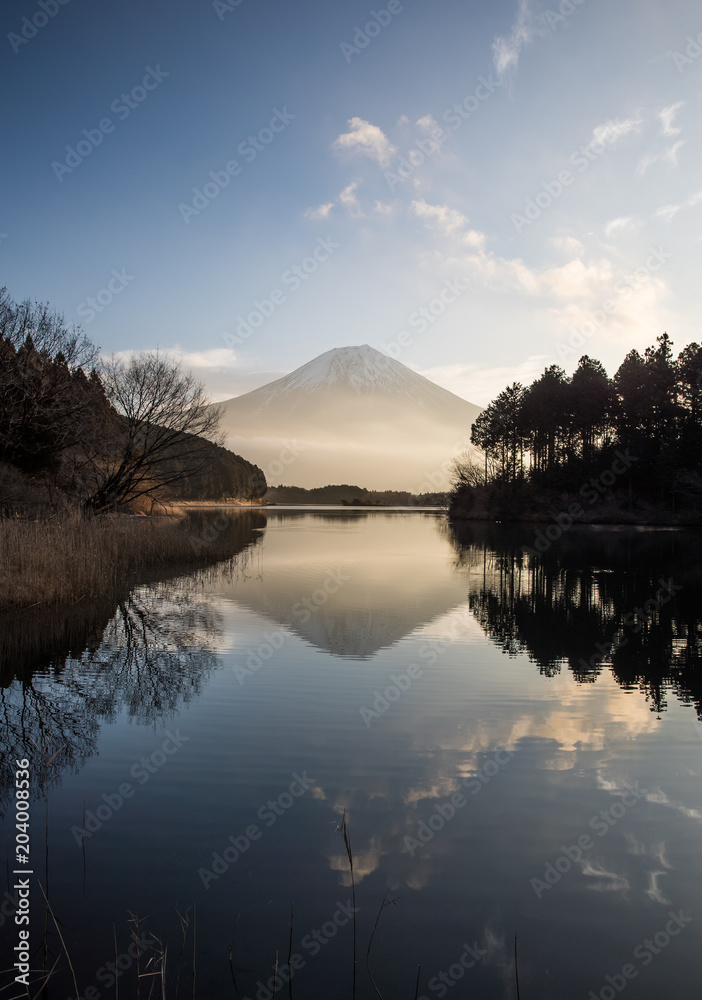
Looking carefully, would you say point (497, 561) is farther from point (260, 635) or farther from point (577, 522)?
point (577, 522)

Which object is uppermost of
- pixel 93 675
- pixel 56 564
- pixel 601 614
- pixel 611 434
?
pixel 611 434

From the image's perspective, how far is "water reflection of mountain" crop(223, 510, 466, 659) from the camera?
10.8 m

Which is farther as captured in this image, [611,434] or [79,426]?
[611,434]

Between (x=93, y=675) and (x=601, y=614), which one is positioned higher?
(x=93, y=675)

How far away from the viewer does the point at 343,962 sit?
2945 millimetres

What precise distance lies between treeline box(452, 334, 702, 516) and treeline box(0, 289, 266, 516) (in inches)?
1492

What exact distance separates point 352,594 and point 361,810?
10.8 metres

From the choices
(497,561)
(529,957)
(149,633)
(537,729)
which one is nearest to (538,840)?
(529,957)

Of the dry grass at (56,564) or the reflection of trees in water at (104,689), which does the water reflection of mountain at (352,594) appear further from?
the dry grass at (56,564)

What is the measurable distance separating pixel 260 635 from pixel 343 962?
26.0 feet

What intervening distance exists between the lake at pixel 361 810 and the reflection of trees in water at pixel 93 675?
0.04 meters

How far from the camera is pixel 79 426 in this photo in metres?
22.1

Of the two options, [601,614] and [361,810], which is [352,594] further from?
[361,810]

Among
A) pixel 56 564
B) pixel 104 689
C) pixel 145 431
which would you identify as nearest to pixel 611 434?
pixel 145 431
